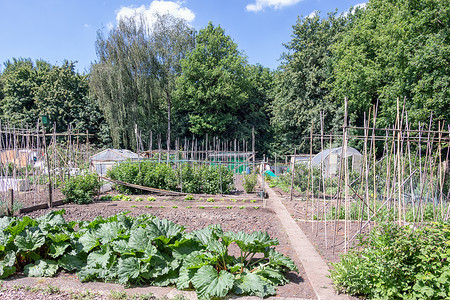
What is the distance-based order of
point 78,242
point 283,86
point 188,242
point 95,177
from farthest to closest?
1. point 283,86
2. point 95,177
3. point 78,242
4. point 188,242

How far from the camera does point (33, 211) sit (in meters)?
9.21

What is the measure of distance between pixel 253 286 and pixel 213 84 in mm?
31691

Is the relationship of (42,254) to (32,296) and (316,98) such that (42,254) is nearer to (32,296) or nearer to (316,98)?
(32,296)

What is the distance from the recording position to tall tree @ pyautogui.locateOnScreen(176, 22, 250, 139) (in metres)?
32.8

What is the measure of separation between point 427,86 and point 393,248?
43.7 feet

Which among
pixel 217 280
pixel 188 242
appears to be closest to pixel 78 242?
pixel 188 242

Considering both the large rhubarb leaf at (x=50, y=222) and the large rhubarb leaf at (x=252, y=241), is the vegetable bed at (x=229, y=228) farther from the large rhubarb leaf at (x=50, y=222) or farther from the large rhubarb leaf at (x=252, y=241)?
the large rhubarb leaf at (x=50, y=222)

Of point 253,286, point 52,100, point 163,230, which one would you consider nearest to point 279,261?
point 253,286

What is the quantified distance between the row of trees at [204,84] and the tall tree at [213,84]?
0.11 meters

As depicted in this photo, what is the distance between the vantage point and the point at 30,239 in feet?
14.1

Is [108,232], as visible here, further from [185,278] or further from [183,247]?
[185,278]

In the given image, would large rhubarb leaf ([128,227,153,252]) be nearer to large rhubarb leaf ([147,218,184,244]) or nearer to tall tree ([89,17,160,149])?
large rhubarb leaf ([147,218,184,244])

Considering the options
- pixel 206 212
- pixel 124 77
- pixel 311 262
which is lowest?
pixel 206 212

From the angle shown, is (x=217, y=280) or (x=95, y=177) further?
(x=95, y=177)
